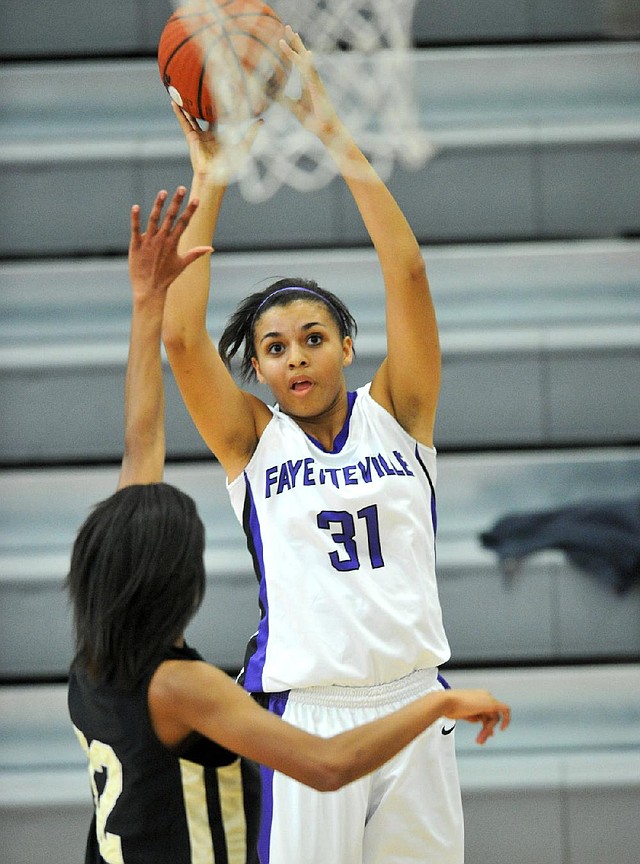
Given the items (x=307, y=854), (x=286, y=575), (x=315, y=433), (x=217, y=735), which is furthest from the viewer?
(x=315, y=433)

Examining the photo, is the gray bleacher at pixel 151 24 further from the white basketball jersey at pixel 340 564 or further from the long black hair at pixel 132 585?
the long black hair at pixel 132 585

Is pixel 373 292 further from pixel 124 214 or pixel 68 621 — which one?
pixel 68 621

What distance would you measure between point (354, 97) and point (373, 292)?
74 cm

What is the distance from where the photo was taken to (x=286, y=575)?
2.29m

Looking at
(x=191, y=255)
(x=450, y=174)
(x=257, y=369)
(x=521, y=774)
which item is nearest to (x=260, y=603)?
(x=257, y=369)

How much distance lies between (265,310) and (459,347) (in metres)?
1.86

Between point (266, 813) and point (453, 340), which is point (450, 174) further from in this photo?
point (266, 813)

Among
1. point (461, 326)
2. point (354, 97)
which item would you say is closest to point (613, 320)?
point (461, 326)

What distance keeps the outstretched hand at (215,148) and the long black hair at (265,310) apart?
26 cm

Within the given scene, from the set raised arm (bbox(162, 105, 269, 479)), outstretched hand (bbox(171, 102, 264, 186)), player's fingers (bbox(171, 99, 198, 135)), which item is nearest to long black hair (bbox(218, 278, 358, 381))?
raised arm (bbox(162, 105, 269, 479))

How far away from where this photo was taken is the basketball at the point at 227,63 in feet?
8.23

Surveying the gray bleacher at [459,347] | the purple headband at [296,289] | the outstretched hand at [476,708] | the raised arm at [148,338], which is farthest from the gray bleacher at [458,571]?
the outstretched hand at [476,708]

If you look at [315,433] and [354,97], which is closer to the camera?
[315,433]

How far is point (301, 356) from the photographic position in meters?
2.37
